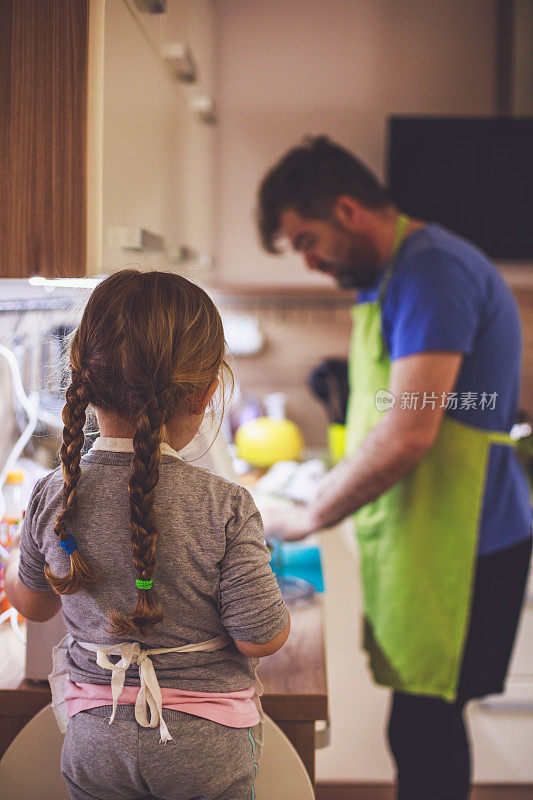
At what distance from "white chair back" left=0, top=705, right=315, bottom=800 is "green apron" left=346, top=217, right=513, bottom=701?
1.43 feet

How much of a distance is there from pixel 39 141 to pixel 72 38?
8cm

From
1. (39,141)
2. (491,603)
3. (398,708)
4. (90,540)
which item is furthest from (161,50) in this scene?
(398,708)

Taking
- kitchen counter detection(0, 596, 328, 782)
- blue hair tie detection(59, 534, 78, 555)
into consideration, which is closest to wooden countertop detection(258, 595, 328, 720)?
kitchen counter detection(0, 596, 328, 782)

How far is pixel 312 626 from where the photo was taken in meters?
0.64

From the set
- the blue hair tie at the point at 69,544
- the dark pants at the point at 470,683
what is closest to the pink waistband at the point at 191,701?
the blue hair tie at the point at 69,544

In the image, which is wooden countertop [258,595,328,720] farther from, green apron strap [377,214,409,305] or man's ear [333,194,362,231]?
man's ear [333,194,362,231]

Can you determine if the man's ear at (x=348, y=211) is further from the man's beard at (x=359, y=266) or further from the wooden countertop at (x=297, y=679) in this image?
the wooden countertop at (x=297, y=679)

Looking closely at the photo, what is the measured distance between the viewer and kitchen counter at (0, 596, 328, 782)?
522 millimetres

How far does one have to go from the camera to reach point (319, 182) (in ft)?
3.10

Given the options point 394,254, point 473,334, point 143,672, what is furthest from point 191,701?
point 394,254

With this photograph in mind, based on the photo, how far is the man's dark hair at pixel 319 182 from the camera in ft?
3.08

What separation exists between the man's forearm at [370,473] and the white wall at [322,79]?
1.41 ft

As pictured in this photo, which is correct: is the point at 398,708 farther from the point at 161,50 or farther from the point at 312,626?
the point at 161,50

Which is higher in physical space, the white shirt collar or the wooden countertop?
the white shirt collar
